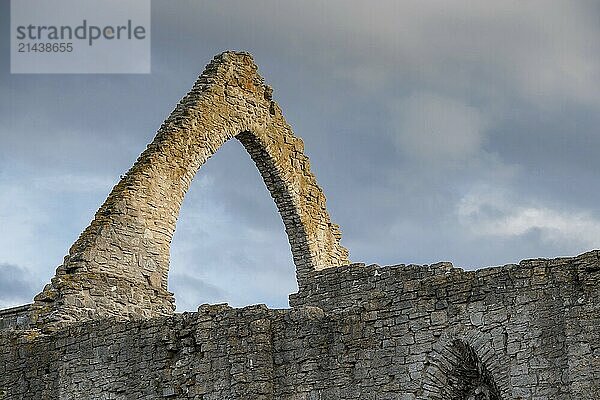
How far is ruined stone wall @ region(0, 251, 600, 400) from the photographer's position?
17.3 m

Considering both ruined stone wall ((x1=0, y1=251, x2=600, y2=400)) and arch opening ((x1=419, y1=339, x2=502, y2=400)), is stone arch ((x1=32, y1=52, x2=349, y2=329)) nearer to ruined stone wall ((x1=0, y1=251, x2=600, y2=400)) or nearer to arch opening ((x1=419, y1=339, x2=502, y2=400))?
ruined stone wall ((x1=0, y1=251, x2=600, y2=400))

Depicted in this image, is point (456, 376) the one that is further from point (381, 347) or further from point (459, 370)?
point (381, 347)

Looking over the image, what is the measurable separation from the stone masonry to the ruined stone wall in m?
0.02

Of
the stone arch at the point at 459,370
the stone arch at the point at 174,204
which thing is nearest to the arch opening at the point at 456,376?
the stone arch at the point at 459,370

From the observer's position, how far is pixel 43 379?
2180cm

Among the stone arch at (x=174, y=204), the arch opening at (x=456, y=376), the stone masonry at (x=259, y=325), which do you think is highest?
→ the stone arch at (x=174, y=204)

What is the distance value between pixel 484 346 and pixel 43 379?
719cm

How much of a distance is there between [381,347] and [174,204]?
7534 mm

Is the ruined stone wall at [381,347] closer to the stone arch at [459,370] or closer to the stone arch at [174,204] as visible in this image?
the stone arch at [459,370]

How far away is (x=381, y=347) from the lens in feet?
60.6

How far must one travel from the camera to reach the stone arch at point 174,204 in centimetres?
2358

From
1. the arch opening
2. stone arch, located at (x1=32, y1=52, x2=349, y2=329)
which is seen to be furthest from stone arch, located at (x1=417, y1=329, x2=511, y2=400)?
stone arch, located at (x1=32, y1=52, x2=349, y2=329)

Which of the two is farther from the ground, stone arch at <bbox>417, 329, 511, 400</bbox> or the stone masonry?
the stone masonry

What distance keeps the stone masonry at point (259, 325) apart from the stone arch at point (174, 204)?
0.09ft
